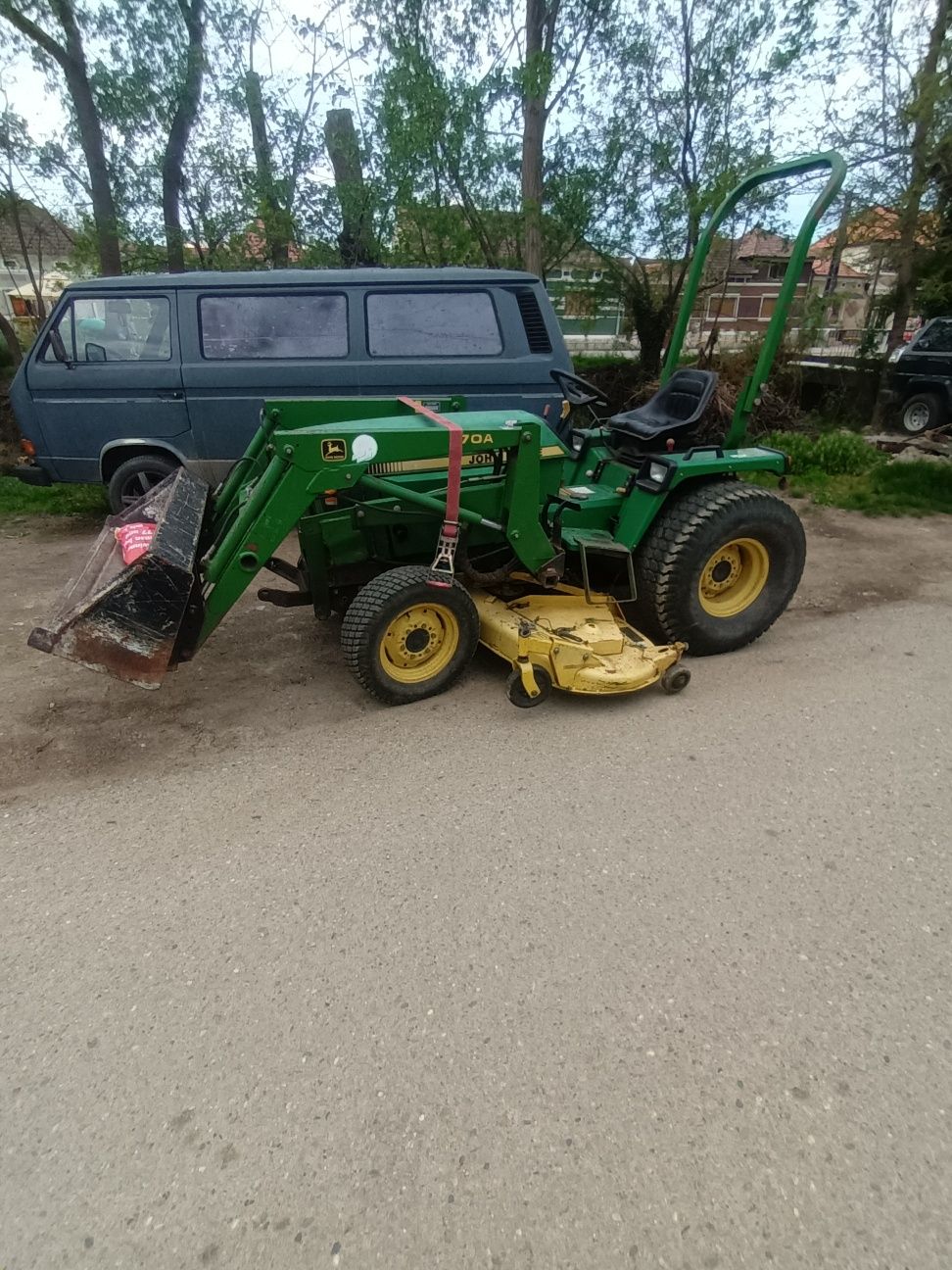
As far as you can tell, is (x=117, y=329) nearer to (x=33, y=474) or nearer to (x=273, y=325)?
(x=273, y=325)

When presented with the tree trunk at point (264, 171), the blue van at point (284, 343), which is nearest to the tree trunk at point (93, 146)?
the tree trunk at point (264, 171)

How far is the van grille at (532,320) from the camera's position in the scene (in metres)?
5.87

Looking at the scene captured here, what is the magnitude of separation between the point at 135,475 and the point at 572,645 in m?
4.43

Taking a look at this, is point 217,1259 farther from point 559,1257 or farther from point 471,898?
point 471,898

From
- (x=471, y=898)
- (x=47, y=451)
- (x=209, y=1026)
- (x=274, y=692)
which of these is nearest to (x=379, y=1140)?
(x=209, y=1026)

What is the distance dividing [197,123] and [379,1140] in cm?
1087

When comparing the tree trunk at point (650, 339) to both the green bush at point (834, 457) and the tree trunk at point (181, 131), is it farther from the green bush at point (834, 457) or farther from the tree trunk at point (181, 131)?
the tree trunk at point (181, 131)

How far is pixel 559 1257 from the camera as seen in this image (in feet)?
4.91

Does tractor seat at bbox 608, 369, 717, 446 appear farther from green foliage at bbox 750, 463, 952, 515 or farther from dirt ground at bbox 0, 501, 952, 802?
green foliage at bbox 750, 463, 952, 515

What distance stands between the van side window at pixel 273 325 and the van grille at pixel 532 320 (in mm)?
1436

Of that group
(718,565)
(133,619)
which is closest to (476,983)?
(133,619)

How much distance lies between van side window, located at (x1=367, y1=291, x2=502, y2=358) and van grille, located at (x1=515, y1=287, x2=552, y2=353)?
24 cm

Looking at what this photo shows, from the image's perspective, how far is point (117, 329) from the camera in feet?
19.2

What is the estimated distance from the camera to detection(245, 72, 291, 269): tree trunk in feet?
28.8
